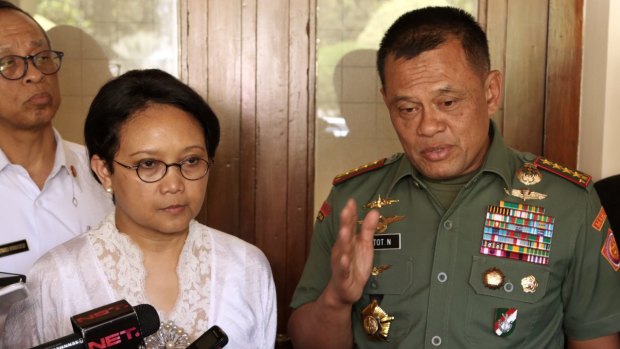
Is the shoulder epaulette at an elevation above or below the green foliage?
below

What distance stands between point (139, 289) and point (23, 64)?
37.6 inches

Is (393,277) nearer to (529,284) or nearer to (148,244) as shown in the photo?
(529,284)

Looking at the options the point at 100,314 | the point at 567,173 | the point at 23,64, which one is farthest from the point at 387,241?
the point at 23,64

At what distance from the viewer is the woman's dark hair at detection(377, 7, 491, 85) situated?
76.8 inches

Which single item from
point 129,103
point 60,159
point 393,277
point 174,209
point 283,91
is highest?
point 283,91

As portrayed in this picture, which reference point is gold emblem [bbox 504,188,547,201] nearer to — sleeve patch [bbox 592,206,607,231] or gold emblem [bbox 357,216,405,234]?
sleeve patch [bbox 592,206,607,231]

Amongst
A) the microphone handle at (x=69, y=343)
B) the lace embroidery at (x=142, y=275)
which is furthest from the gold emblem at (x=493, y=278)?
the microphone handle at (x=69, y=343)

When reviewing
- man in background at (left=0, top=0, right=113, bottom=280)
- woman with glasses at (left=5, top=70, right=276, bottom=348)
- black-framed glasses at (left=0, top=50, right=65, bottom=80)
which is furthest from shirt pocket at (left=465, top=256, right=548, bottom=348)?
black-framed glasses at (left=0, top=50, right=65, bottom=80)

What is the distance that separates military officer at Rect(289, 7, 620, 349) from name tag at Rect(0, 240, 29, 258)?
902 millimetres

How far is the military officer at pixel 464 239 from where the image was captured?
1.87 metres

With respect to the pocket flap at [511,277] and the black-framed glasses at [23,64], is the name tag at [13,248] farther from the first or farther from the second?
the pocket flap at [511,277]

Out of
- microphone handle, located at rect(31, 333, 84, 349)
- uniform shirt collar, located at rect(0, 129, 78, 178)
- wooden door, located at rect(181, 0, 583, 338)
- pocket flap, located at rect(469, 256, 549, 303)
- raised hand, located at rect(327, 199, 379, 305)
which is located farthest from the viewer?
wooden door, located at rect(181, 0, 583, 338)

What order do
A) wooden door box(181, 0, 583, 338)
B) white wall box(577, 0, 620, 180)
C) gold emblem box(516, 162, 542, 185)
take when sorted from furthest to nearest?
wooden door box(181, 0, 583, 338)
white wall box(577, 0, 620, 180)
gold emblem box(516, 162, 542, 185)

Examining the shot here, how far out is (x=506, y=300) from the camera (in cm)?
191
